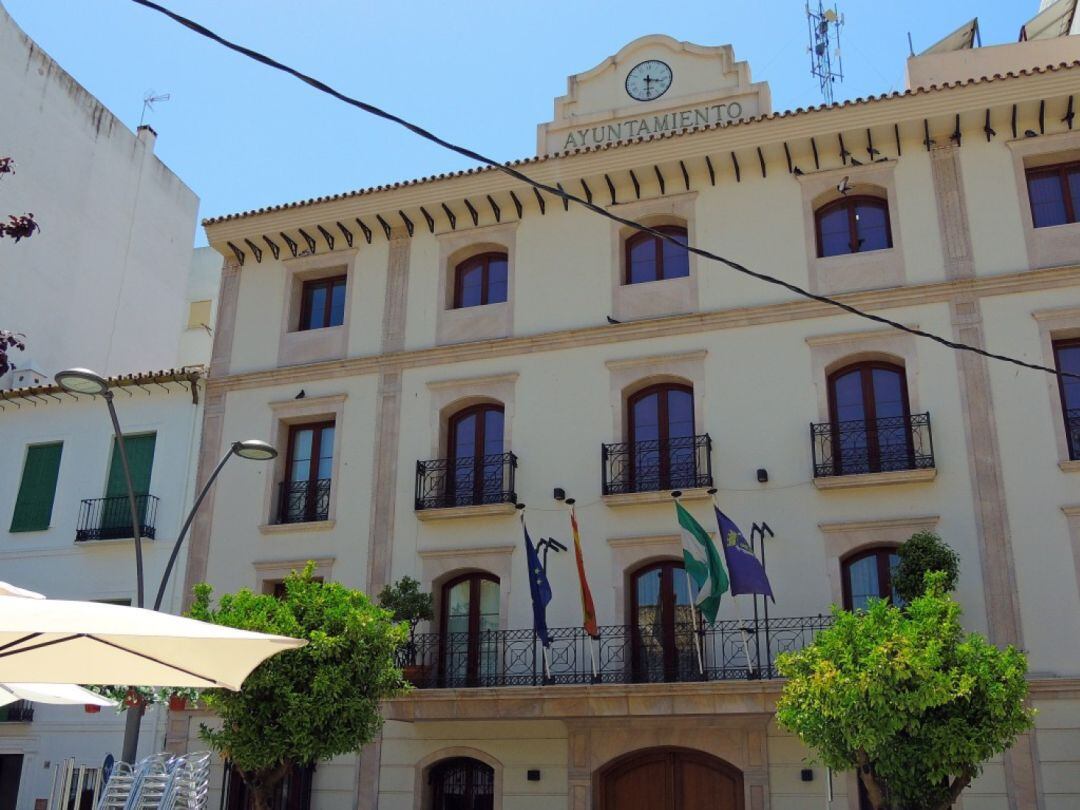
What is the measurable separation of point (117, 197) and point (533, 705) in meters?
18.1

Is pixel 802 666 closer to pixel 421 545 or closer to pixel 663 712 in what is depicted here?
pixel 663 712

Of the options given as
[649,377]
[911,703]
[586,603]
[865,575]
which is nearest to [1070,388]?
[865,575]

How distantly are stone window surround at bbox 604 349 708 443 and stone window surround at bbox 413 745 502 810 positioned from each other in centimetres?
541

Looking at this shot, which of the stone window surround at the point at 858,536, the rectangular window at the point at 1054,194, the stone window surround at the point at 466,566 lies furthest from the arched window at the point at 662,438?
the rectangular window at the point at 1054,194

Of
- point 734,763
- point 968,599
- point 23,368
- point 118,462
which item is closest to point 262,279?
point 118,462

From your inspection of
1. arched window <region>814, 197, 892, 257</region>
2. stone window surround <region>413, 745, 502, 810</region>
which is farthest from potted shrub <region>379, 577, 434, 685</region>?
arched window <region>814, 197, 892, 257</region>

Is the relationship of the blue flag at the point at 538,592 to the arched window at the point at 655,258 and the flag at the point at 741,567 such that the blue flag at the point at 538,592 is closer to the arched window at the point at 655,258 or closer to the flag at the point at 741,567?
the flag at the point at 741,567

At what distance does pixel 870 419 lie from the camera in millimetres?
18047

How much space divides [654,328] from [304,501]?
275 inches

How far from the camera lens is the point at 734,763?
55.5 ft

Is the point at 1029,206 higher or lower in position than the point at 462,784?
higher

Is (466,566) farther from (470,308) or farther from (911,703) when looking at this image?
(911,703)

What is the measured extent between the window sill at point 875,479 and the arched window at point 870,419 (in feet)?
0.63

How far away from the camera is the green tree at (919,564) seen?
15.9m
